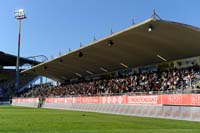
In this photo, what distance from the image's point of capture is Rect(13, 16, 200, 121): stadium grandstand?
117 ft

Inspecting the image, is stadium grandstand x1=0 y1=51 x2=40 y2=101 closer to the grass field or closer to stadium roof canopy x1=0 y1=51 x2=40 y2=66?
stadium roof canopy x1=0 y1=51 x2=40 y2=66

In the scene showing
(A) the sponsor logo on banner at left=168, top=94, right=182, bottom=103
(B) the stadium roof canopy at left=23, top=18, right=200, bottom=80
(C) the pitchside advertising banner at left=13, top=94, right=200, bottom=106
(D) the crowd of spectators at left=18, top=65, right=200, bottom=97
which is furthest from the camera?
(D) the crowd of spectators at left=18, top=65, right=200, bottom=97

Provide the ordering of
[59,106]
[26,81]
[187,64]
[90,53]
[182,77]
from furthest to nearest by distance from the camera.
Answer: [26,81] < [59,106] < [90,53] < [187,64] < [182,77]

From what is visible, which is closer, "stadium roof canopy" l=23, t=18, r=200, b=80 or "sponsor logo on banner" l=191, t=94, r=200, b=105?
A: "sponsor logo on banner" l=191, t=94, r=200, b=105

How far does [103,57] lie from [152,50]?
12.2 metres

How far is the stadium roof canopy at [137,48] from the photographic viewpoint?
38.1 metres

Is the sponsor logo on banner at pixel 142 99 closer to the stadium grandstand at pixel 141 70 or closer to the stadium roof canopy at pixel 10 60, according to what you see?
the stadium grandstand at pixel 141 70

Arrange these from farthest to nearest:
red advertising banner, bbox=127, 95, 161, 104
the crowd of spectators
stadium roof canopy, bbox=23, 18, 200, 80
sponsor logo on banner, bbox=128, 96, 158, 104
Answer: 1. the crowd of spectators
2. stadium roof canopy, bbox=23, 18, 200, 80
3. sponsor logo on banner, bbox=128, 96, 158, 104
4. red advertising banner, bbox=127, 95, 161, 104

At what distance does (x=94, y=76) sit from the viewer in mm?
70688

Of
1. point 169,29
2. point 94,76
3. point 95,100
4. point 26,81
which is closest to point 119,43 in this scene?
point 95,100

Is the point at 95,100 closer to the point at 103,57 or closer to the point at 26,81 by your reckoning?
the point at 103,57

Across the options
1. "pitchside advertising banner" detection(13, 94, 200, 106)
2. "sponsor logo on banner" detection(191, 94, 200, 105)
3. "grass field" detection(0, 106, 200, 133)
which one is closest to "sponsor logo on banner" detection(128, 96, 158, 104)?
"pitchside advertising banner" detection(13, 94, 200, 106)

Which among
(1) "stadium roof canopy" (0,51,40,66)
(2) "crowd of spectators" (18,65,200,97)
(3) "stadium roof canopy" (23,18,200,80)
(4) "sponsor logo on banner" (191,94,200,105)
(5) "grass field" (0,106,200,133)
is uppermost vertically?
(1) "stadium roof canopy" (0,51,40,66)

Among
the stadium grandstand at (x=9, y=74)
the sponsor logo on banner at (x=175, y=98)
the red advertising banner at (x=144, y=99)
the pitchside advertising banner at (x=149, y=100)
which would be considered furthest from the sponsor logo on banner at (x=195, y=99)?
the stadium grandstand at (x=9, y=74)
